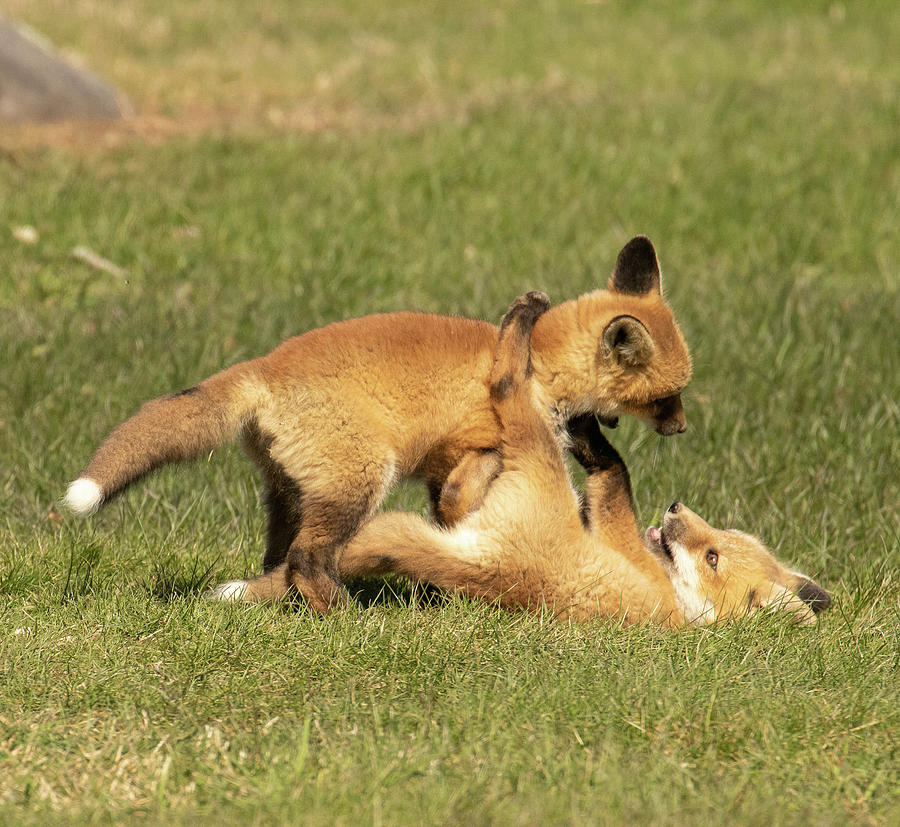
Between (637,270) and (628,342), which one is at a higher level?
(637,270)

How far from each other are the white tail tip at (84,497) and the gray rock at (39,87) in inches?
364

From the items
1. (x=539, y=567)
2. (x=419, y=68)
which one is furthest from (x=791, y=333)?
(x=419, y=68)

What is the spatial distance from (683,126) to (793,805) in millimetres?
9966

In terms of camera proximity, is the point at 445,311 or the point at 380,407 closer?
the point at 380,407

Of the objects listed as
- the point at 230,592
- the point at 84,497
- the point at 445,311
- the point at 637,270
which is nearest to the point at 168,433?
the point at 84,497

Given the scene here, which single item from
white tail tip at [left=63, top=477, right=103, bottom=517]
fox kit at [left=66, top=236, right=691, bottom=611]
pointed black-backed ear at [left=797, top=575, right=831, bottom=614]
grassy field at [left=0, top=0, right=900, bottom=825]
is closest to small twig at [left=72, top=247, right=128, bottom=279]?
grassy field at [left=0, top=0, right=900, bottom=825]

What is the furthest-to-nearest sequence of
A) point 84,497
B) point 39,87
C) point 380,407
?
1. point 39,87
2. point 380,407
3. point 84,497

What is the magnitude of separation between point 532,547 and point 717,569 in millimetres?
1038

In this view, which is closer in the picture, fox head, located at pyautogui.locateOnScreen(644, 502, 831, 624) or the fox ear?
the fox ear

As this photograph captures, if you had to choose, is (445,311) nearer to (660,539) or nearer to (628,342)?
(660,539)

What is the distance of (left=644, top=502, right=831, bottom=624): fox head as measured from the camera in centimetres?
540

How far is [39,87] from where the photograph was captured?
12688mm

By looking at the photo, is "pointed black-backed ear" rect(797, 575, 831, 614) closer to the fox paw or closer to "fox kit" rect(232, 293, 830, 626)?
"fox kit" rect(232, 293, 830, 626)

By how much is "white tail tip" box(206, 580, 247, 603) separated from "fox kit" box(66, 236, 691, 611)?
186 mm
